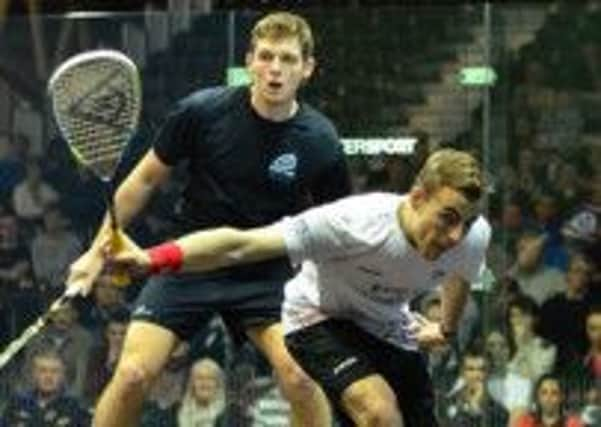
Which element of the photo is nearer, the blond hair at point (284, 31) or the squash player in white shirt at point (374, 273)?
the squash player in white shirt at point (374, 273)

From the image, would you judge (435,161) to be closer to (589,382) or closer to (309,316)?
(309,316)

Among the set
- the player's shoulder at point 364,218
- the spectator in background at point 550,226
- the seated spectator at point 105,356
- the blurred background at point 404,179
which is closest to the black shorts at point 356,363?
the player's shoulder at point 364,218

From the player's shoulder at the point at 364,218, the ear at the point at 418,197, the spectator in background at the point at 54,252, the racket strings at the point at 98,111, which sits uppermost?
the racket strings at the point at 98,111

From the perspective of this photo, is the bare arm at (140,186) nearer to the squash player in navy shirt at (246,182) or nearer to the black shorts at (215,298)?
the squash player in navy shirt at (246,182)

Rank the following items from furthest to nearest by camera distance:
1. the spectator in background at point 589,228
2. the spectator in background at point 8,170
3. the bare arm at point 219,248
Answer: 1. the spectator in background at point 8,170
2. the spectator in background at point 589,228
3. the bare arm at point 219,248

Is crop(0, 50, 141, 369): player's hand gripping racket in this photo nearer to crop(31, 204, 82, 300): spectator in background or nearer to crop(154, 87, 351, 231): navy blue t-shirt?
crop(154, 87, 351, 231): navy blue t-shirt

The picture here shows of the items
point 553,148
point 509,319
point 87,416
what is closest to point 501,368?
point 509,319

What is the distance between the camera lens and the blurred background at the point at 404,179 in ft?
29.6

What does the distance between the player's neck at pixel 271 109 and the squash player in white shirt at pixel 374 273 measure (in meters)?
0.83

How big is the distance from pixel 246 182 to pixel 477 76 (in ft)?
7.38

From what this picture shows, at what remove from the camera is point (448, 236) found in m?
5.94

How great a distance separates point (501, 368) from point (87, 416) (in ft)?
5.45

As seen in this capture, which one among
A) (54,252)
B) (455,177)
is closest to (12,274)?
(54,252)

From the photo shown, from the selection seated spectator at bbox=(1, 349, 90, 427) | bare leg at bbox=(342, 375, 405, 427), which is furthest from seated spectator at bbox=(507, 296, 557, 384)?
bare leg at bbox=(342, 375, 405, 427)
